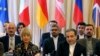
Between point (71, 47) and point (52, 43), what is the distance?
3.61 ft

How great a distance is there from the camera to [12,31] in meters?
5.43

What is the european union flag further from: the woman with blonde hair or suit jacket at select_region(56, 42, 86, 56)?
the woman with blonde hair

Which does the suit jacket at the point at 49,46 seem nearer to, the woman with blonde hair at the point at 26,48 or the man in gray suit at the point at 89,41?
the man in gray suit at the point at 89,41

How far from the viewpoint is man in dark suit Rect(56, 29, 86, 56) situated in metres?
4.60

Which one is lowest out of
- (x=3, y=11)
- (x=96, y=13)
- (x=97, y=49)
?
(x=97, y=49)

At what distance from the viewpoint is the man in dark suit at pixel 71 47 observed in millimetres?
4598

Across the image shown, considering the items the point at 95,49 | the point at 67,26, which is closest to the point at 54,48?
the point at 95,49

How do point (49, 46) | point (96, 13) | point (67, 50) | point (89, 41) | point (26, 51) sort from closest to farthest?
point (26, 51)
point (67, 50)
point (89, 41)
point (49, 46)
point (96, 13)

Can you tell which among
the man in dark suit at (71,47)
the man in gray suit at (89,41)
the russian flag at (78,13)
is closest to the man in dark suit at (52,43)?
the man in gray suit at (89,41)

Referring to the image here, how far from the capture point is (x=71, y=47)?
4699 millimetres

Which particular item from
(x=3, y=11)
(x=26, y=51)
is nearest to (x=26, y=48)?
(x=26, y=51)

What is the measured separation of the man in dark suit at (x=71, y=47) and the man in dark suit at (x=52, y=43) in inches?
26.9

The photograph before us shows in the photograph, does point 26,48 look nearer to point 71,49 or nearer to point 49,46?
point 71,49

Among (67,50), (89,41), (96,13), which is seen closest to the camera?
(67,50)
